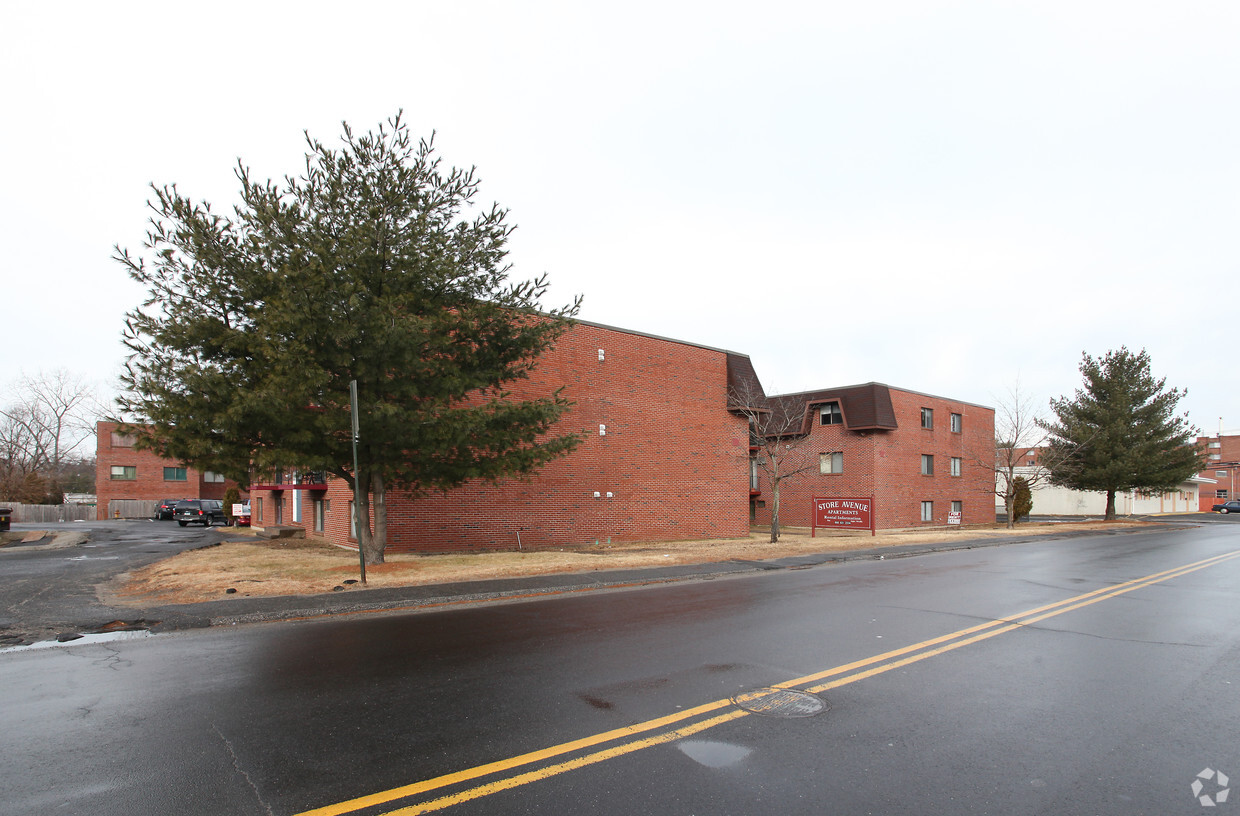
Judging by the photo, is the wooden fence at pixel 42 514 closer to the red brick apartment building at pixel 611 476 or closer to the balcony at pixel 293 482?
the balcony at pixel 293 482

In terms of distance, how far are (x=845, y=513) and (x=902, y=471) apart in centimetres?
1064

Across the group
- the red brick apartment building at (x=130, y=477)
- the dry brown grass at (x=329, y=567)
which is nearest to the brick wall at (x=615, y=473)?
the dry brown grass at (x=329, y=567)

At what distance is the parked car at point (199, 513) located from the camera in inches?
1601

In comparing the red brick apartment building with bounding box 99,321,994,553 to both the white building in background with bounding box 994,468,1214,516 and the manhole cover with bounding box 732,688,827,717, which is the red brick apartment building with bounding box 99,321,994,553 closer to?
the manhole cover with bounding box 732,688,827,717

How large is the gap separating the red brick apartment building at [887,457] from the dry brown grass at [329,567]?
13.6 metres

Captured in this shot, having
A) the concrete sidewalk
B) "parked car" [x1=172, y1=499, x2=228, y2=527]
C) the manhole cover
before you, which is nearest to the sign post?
the concrete sidewalk

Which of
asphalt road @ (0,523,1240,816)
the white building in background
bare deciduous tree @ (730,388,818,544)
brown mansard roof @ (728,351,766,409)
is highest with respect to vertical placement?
brown mansard roof @ (728,351,766,409)

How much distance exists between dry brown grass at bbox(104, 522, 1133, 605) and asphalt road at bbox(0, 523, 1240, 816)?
2930 millimetres

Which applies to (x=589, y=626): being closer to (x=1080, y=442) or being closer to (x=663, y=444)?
(x=663, y=444)

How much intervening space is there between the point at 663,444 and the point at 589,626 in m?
16.4

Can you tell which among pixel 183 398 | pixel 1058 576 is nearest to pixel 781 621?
pixel 1058 576

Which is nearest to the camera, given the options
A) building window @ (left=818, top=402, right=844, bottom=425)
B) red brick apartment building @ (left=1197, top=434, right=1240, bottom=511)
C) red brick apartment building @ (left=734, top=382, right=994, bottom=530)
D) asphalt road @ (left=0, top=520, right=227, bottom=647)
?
asphalt road @ (left=0, top=520, right=227, bottom=647)

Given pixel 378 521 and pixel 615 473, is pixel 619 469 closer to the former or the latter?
pixel 615 473

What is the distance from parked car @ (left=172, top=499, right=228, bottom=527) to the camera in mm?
40656
